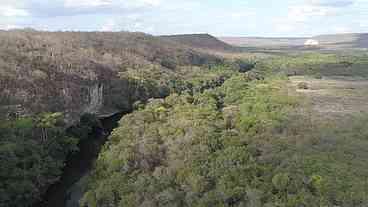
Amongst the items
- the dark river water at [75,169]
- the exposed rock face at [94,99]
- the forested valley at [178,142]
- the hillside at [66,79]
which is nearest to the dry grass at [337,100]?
the forested valley at [178,142]

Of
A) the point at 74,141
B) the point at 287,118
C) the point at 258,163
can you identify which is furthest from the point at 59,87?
the point at 258,163

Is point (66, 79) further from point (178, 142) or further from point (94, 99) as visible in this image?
point (178, 142)

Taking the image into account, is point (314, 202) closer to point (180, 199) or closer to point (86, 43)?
point (180, 199)

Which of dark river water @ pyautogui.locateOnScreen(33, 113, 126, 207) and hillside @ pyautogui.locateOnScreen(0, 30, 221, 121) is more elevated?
hillside @ pyautogui.locateOnScreen(0, 30, 221, 121)

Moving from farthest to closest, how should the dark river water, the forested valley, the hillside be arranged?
1. the hillside
2. the dark river water
3. the forested valley

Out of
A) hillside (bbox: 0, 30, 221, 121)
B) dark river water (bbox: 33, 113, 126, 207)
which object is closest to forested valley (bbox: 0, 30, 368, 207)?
hillside (bbox: 0, 30, 221, 121)

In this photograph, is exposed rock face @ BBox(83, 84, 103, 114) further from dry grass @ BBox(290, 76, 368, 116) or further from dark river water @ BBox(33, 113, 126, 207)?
dry grass @ BBox(290, 76, 368, 116)

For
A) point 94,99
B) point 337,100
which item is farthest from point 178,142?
point 337,100

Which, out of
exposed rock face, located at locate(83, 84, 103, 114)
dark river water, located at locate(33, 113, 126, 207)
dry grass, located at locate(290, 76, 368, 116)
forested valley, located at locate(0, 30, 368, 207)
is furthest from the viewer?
exposed rock face, located at locate(83, 84, 103, 114)

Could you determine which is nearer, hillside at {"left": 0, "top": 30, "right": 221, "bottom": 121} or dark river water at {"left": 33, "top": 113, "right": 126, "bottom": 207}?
dark river water at {"left": 33, "top": 113, "right": 126, "bottom": 207}
